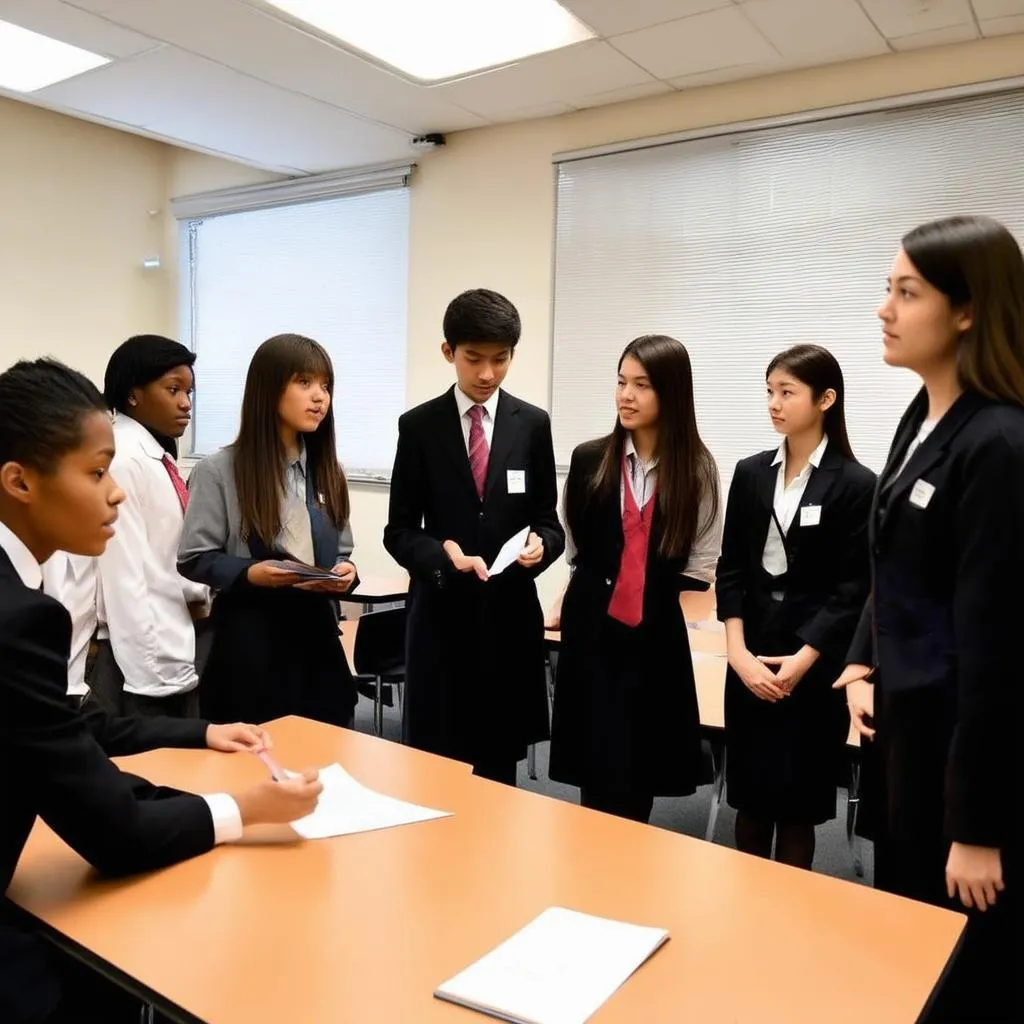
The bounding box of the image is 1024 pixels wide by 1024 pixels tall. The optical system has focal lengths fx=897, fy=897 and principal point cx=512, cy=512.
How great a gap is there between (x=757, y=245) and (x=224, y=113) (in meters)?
2.97

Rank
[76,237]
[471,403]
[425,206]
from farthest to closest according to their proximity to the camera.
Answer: [76,237] → [425,206] → [471,403]

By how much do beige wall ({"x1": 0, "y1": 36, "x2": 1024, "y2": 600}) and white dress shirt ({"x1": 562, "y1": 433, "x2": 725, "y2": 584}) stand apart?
2708 millimetres

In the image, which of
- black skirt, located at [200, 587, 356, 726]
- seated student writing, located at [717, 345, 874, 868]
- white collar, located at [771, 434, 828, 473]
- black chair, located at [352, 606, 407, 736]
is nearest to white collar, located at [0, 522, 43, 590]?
black skirt, located at [200, 587, 356, 726]

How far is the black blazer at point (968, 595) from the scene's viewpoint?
4.33ft

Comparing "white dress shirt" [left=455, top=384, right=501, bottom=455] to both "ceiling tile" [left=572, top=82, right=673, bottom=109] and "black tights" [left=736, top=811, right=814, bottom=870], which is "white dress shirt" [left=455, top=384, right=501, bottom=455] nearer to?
"black tights" [left=736, top=811, right=814, bottom=870]

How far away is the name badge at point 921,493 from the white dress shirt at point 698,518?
82 centimetres

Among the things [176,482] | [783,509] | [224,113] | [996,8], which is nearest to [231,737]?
[176,482]

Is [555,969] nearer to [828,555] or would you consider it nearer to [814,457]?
[828,555]

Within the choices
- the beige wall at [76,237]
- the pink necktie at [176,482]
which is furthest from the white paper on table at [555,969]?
the beige wall at [76,237]

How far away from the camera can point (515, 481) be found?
2355 mm

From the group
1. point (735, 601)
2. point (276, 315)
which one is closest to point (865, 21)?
point (735, 601)

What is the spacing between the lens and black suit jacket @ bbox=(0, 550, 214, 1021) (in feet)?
Answer: 3.52

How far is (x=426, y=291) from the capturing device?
5520mm

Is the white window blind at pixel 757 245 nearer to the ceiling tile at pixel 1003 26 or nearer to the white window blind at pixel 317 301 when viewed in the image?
the ceiling tile at pixel 1003 26
